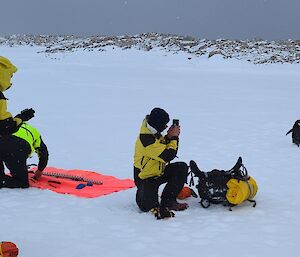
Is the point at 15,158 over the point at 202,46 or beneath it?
beneath

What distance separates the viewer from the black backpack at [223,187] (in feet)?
17.3

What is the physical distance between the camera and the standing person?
16.8 ft

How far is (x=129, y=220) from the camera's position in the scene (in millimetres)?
4984

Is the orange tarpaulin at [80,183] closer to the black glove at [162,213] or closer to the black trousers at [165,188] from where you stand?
the black trousers at [165,188]

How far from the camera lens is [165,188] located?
5438mm

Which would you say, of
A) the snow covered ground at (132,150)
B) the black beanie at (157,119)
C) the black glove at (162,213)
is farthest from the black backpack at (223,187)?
the black beanie at (157,119)

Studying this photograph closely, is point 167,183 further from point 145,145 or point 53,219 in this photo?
point 53,219

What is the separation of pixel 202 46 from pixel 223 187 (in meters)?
29.3

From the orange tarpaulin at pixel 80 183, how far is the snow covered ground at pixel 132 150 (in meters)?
0.22

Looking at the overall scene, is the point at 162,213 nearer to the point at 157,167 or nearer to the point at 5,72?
the point at 157,167

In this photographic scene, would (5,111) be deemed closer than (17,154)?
Yes

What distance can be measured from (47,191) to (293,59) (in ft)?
79.1

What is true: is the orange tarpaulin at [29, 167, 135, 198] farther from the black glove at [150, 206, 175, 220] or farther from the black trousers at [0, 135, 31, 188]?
the black glove at [150, 206, 175, 220]

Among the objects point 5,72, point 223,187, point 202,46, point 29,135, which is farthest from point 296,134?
point 202,46
